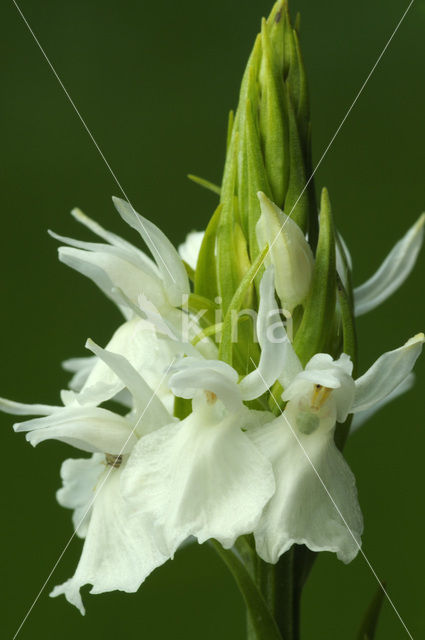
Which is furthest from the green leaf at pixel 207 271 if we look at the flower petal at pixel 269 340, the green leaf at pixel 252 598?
the green leaf at pixel 252 598

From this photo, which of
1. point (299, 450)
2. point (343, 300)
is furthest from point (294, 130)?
point (299, 450)

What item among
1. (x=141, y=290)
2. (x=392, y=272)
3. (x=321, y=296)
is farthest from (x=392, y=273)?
(x=141, y=290)

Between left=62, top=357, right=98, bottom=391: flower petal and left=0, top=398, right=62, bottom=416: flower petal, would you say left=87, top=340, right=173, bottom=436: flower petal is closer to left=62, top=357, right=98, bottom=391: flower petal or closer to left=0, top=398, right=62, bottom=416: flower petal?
left=0, top=398, right=62, bottom=416: flower petal

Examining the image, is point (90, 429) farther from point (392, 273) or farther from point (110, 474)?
point (392, 273)

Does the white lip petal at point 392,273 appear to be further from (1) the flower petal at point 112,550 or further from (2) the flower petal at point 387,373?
(1) the flower petal at point 112,550

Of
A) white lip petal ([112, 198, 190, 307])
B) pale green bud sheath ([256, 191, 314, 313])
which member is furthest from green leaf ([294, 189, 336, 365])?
white lip petal ([112, 198, 190, 307])

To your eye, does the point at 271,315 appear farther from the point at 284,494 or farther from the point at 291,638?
the point at 291,638
